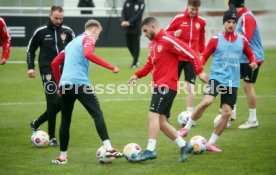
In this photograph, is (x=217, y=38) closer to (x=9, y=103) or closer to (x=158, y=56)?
(x=158, y=56)

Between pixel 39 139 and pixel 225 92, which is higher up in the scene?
pixel 225 92

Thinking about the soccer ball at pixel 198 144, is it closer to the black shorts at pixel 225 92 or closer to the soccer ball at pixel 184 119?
the black shorts at pixel 225 92

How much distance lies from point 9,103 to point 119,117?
3.42 m

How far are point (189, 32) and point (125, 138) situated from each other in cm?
294

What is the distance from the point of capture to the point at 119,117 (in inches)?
587

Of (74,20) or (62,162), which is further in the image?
(74,20)

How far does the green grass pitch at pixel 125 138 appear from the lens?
1023 centimetres

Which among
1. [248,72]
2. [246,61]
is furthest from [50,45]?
[248,72]

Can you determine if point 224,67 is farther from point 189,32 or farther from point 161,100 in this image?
point 189,32

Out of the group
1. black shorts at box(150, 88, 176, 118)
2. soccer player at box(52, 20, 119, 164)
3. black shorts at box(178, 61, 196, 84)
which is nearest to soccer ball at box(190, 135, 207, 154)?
black shorts at box(150, 88, 176, 118)

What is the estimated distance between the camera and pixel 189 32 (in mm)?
14141

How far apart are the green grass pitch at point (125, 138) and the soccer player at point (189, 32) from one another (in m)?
0.78

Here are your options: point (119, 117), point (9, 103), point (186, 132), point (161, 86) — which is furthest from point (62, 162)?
point (9, 103)

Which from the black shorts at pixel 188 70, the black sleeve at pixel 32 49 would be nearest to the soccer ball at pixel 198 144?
the black shorts at pixel 188 70
